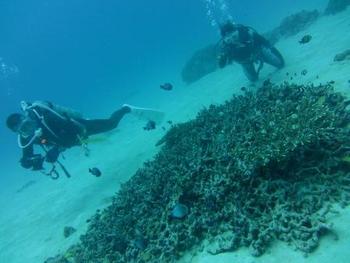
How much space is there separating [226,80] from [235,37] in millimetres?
5993

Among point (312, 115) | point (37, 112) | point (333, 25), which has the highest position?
point (333, 25)

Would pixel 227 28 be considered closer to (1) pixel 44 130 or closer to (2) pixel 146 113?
(2) pixel 146 113

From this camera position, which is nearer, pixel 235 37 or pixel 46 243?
pixel 46 243

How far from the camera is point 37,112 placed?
395 inches

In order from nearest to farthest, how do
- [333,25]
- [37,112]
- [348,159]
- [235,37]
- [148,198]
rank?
[348,159] → [148,198] → [37,112] → [235,37] → [333,25]

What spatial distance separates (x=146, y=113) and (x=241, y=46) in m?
5.54

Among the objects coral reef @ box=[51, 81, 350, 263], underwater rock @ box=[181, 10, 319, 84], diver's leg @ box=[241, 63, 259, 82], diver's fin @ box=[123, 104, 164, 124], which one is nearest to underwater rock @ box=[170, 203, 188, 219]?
coral reef @ box=[51, 81, 350, 263]

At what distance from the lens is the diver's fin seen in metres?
14.5

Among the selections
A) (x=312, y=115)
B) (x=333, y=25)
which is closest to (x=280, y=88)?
(x=312, y=115)

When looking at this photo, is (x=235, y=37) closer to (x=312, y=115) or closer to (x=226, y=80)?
(x=226, y=80)

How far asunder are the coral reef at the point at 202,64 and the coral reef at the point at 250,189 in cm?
2078

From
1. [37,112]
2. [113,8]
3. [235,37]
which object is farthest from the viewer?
[113,8]

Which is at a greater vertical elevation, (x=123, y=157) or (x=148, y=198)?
(x=123, y=157)

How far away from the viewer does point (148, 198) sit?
A: 22.7 ft
